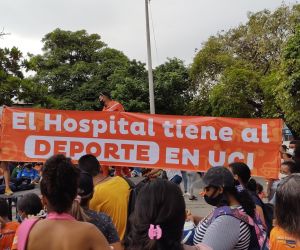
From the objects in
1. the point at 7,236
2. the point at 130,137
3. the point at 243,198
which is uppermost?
the point at 130,137

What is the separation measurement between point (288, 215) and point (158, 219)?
95 cm

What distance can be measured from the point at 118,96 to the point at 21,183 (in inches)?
614

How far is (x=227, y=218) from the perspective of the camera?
10.4ft

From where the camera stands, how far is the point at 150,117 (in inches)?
266

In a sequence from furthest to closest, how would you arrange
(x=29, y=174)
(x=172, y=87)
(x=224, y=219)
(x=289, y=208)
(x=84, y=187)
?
(x=172, y=87), (x=29, y=174), (x=84, y=187), (x=224, y=219), (x=289, y=208)

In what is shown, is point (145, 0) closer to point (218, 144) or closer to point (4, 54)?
point (4, 54)

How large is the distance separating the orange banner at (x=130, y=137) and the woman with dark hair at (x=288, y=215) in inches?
145

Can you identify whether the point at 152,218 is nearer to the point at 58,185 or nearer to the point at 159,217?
the point at 159,217

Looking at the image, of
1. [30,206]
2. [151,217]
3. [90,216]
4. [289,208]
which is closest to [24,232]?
[90,216]

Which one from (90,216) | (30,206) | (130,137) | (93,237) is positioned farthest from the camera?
(130,137)

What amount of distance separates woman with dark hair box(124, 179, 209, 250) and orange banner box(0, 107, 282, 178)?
14.2 ft

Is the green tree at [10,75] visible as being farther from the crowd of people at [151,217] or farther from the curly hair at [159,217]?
the curly hair at [159,217]

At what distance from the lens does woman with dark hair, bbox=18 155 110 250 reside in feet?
8.52

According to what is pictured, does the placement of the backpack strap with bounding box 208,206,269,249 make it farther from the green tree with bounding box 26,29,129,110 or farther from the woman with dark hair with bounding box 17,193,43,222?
the green tree with bounding box 26,29,129,110
